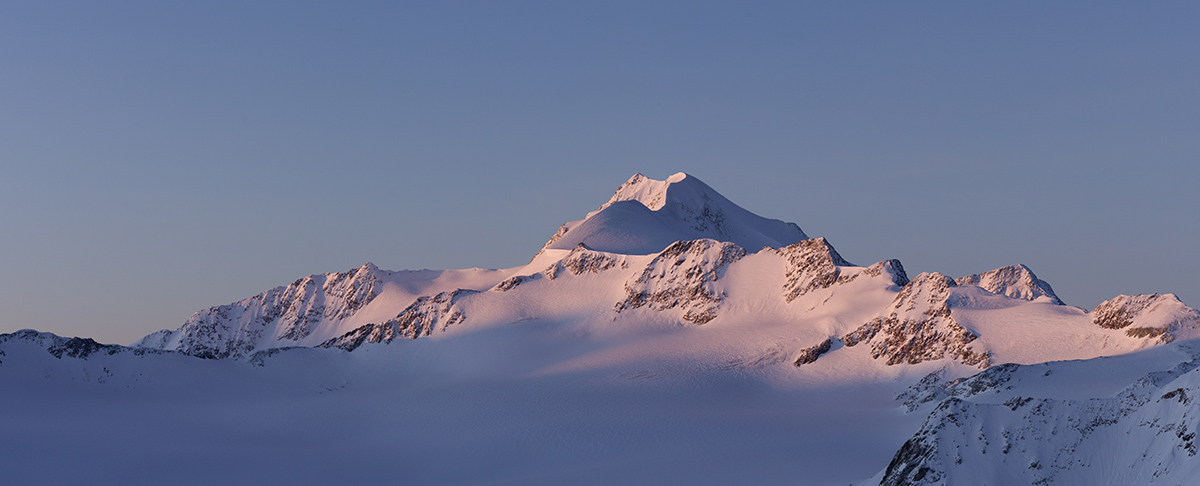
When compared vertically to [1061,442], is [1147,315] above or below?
above

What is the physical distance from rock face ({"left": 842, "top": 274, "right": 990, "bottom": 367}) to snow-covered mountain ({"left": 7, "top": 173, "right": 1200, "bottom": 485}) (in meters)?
0.29

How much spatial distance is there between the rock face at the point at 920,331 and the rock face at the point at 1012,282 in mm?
34957

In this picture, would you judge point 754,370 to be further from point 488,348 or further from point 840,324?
point 488,348

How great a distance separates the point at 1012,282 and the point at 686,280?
57.0 metres

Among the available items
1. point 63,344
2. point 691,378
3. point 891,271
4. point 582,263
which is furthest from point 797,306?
point 63,344

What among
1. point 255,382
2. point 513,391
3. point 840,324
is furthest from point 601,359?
point 255,382

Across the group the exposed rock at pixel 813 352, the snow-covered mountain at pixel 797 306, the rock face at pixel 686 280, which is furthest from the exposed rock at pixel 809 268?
the exposed rock at pixel 813 352

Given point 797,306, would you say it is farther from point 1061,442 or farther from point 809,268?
point 1061,442

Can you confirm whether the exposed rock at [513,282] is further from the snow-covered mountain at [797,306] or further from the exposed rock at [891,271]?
the exposed rock at [891,271]

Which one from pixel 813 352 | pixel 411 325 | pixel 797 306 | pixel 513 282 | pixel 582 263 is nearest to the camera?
pixel 813 352

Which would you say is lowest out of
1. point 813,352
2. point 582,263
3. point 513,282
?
point 813,352

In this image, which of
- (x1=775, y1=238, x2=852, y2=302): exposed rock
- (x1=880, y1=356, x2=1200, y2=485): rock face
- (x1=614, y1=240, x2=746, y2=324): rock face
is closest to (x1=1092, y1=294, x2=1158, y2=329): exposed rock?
(x1=775, y1=238, x2=852, y2=302): exposed rock

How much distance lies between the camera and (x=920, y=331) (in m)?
139

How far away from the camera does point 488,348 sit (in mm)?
160125
